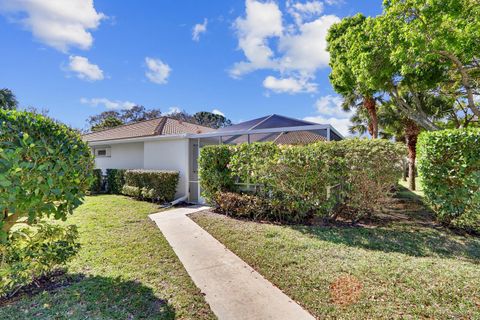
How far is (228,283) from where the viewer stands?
403 cm

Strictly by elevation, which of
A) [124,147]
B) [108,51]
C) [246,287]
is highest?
[108,51]

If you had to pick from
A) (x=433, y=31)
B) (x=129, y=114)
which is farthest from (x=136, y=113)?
(x=433, y=31)

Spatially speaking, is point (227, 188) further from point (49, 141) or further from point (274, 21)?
point (274, 21)

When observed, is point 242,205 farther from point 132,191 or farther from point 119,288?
point 132,191

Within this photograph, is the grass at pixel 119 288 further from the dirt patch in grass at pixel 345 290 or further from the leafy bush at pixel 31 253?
the dirt patch in grass at pixel 345 290

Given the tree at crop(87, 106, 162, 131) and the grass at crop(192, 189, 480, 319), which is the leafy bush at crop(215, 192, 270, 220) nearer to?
the grass at crop(192, 189, 480, 319)

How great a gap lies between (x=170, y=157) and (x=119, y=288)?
8.87 meters

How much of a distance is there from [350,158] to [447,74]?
12401 millimetres

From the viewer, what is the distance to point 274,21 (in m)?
11.5

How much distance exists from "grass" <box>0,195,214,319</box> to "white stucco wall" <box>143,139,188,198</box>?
17.4ft

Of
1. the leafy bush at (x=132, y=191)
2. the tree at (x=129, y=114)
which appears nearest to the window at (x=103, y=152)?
the leafy bush at (x=132, y=191)

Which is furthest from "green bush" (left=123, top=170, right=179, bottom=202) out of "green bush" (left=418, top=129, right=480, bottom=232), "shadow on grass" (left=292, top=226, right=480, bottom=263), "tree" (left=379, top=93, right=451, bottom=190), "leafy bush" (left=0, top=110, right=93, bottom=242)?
"tree" (left=379, top=93, right=451, bottom=190)

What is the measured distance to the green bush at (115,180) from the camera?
13.6 meters

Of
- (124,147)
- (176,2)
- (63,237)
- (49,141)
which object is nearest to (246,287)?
(63,237)
